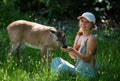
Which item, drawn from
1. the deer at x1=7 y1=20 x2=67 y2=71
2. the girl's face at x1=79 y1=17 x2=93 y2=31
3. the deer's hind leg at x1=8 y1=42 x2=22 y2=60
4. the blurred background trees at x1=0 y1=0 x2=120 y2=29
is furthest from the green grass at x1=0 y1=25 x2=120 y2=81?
the blurred background trees at x1=0 y1=0 x2=120 y2=29

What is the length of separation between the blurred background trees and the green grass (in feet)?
8.94

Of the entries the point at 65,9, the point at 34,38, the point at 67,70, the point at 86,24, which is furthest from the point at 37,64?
the point at 65,9

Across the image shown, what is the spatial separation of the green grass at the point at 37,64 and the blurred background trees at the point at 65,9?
107 inches

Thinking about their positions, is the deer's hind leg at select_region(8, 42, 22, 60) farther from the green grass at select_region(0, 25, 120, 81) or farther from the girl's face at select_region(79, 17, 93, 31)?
the girl's face at select_region(79, 17, 93, 31)

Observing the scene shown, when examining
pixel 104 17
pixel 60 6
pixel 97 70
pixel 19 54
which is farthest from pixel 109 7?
pixel 97 70

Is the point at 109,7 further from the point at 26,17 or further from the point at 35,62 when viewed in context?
the point at 35,62

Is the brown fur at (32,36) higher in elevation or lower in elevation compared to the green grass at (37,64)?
higher

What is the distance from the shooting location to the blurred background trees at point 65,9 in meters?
14.3

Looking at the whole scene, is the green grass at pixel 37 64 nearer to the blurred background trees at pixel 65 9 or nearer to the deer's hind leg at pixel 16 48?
the deer's hind leg at pixel 16 48

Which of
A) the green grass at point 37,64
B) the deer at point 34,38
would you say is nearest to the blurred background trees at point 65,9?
the green grass at point 37,64

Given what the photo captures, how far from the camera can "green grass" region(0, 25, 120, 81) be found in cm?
762

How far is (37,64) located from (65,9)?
6.15 m

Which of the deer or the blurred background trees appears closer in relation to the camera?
the deer

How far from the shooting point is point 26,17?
13.7 meters
